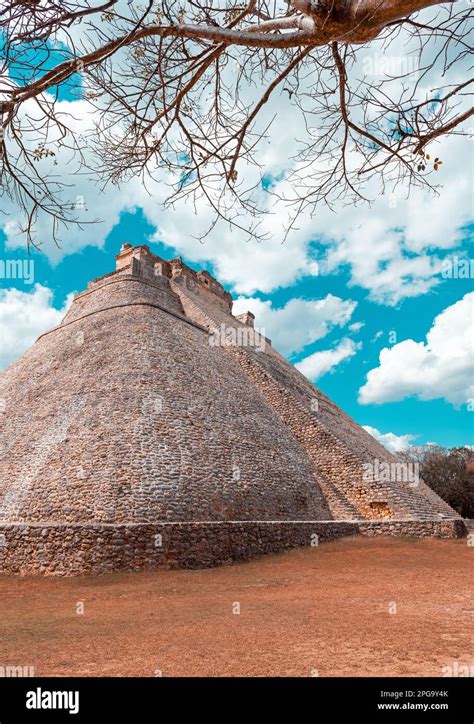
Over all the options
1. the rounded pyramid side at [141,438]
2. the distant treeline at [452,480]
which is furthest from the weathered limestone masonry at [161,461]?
the distant treeline at [452,480]

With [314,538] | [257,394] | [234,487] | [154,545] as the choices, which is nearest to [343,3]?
[154,545]

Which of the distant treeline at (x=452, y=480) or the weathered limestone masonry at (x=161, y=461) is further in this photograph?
the distant treeline at (x=452, y=480)

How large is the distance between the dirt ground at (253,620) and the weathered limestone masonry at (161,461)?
0.73 m

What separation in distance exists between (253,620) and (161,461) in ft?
19.2

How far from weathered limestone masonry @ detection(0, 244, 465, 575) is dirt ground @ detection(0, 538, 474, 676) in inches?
28.6

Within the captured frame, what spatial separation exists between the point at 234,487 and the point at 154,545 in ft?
10.3

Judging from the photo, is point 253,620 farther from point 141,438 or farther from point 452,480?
point 452,480

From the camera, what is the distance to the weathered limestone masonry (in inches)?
376

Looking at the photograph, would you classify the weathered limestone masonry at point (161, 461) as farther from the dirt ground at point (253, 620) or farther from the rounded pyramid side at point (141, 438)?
the dirt ground at point (253, 620)

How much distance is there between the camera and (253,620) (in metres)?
5.80

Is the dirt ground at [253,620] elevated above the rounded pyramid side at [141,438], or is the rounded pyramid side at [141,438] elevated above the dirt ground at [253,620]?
the rounded pyramid side at [141,438]

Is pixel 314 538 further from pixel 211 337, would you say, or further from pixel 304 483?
pixel 211 337

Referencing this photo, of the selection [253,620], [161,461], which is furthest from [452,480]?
[253,620]

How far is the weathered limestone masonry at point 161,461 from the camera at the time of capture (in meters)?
9.54
